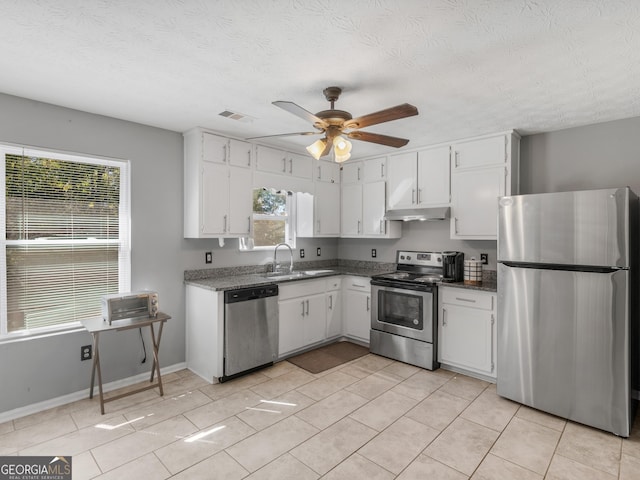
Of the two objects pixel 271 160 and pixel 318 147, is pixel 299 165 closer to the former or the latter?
pixel 271 160

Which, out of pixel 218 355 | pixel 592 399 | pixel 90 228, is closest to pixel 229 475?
pixel 218 355

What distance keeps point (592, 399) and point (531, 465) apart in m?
0.83

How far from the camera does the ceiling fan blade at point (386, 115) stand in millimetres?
2061

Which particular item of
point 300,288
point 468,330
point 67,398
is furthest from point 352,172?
point 67,398

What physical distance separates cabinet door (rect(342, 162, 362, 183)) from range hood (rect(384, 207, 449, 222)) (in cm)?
73

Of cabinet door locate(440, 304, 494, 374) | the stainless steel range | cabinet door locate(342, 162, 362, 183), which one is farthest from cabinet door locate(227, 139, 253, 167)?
cabinet door locate(440, 304, 494, 374)

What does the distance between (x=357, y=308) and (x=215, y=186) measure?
2.28 meters

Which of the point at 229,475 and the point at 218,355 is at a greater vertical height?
the point at 218,355

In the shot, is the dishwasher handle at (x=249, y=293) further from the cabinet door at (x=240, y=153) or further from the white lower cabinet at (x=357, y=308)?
the cabinet door at (x=240, y=153)

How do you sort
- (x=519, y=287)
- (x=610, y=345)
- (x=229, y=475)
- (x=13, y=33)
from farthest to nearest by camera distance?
1. (x=519, y=287)
2. (x=610, y=345)
3. (x=229, y=475)
4. (x=13, y=33)

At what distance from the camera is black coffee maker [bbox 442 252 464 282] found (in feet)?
12.6

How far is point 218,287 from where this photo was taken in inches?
129

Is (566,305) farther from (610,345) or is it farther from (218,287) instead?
(218,287)

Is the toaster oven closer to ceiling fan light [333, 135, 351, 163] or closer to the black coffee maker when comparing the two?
ceiling fan light [333, 135, 351, 163]
